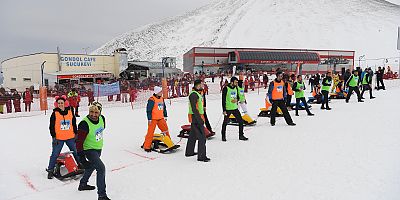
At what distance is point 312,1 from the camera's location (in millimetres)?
108438

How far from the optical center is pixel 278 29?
8806 cm

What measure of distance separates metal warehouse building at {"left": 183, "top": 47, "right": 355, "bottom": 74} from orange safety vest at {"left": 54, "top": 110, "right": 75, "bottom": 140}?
142 feet

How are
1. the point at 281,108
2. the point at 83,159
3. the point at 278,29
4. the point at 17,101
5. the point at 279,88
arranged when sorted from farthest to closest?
the point at 278,29 → the point at 17,101 → the point at 281,108 → the point at 279,88 → the point at 83,159

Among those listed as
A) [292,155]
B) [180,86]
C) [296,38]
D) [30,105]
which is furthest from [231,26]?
[292,155]

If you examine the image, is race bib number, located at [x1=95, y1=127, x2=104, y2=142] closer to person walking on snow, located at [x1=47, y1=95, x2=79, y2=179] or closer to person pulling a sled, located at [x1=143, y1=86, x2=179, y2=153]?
person walking on snow, located at [x1=47, y1=95, x2=79, y2=179]

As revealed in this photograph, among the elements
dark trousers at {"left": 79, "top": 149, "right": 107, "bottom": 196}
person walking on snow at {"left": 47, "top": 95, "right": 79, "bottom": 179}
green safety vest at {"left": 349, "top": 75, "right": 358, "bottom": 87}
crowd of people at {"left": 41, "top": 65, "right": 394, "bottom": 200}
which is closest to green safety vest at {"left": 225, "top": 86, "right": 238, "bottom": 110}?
crowd of people at {"left": 41, "top": 65, "right": 394, "bottom": 200}

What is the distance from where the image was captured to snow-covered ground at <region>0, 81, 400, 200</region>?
16.2 ft

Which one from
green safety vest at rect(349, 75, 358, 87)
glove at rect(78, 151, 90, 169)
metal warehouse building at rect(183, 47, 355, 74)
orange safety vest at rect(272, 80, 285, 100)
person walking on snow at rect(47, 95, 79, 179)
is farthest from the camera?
metal warehouse building at rect(183, 47, 355, 74)

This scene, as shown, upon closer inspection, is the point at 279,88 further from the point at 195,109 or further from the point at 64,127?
the point at 64,127

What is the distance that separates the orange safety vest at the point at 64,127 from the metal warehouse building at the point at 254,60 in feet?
142

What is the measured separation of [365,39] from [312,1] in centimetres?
3925

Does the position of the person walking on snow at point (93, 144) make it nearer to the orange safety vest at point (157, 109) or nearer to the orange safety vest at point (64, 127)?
the orange safety vest at point (64, 127)

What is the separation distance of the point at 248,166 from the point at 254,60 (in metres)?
44.2

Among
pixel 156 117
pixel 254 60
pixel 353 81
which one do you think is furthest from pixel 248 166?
pixel 254 60
